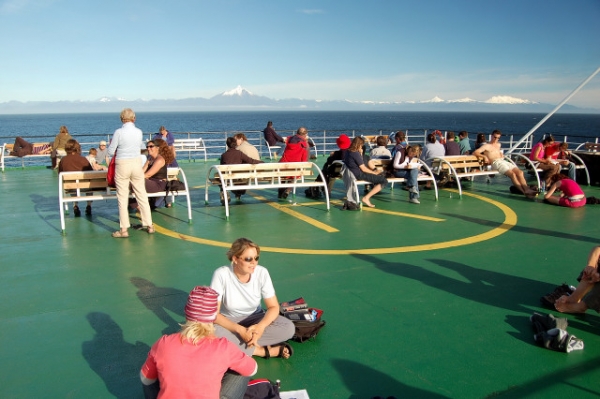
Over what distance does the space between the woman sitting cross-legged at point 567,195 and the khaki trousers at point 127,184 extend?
823 centimetres

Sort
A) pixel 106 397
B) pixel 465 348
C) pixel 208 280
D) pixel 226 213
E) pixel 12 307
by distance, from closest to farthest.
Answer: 1. pixel 106 397
2. pixel 465 348
3. pixel 12 307
4. pixel 208 280
5. pixel 226 213

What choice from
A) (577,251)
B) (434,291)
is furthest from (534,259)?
(434,291)

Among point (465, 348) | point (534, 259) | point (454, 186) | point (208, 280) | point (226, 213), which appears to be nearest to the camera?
point (465, 348)

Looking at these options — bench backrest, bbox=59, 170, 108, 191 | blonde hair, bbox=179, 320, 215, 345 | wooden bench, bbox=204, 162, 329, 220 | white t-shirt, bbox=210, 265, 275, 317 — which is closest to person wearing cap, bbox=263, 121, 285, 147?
wooden bench, bbox=204, 162, 329, 220

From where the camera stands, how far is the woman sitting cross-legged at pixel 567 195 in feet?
33.7

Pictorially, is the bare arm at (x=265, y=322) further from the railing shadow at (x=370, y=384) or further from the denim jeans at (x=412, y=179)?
the denim jeans at (x=412, y=179)

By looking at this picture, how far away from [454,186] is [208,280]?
28.5 ft

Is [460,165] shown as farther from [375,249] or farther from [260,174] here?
[375,249]

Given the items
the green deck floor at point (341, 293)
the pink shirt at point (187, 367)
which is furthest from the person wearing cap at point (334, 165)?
the pink shirt at point (187, 367)

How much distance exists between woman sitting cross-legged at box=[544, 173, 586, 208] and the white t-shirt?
843 centimetres

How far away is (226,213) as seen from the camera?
365 inches

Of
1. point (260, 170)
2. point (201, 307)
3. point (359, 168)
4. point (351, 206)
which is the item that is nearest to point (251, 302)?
point (201, 307)

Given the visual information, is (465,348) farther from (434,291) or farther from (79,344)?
(79,344)

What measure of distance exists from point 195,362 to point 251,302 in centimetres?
127
